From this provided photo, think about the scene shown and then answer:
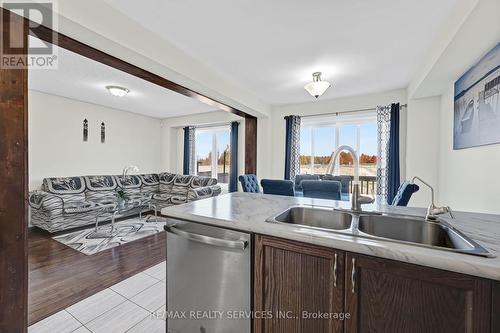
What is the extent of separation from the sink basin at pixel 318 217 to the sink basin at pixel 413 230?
0.11m

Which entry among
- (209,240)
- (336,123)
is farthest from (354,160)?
(336,123)

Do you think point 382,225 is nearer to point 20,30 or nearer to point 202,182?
point 20,30

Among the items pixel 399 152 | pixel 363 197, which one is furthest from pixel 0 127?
pixel 399 152

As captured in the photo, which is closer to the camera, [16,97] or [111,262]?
[16,97]

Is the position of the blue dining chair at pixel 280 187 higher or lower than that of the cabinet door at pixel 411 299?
higher

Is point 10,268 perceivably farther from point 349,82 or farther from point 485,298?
point 349,82

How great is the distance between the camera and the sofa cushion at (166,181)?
5.68 meters

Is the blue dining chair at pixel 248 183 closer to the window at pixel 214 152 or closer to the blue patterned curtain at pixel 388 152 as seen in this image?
the window at pixel 214 152

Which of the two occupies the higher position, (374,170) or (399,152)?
(399,152)

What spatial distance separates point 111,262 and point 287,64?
3.39m

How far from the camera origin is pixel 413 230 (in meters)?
1.25

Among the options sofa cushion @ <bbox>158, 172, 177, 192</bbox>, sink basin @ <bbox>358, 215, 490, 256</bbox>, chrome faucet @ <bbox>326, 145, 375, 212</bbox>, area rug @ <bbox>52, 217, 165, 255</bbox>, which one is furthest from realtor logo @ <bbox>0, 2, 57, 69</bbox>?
sofa cushion @ <bbox>158, 172, 177, 192</bbox>

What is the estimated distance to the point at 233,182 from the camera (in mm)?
5516

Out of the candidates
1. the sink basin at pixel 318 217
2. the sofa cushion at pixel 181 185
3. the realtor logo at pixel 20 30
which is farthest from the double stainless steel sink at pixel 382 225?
the sofa cushion at pixel 181 185
